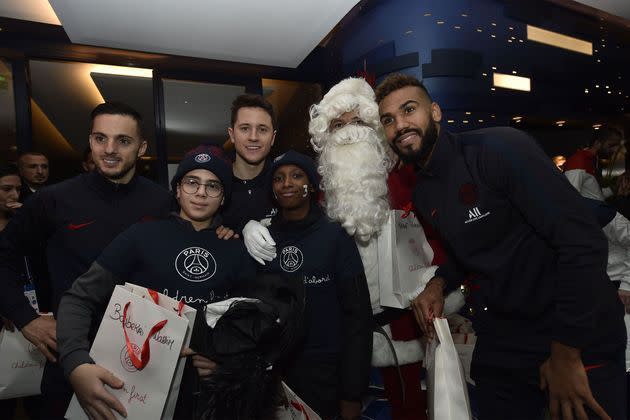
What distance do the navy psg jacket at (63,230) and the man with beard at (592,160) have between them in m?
3.52

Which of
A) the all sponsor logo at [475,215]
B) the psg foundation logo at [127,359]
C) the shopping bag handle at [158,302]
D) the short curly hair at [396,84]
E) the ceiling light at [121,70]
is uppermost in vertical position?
the ceiling light at [121,70]

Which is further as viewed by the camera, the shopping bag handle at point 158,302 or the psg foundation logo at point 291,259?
the psg foundation logo at point 291,259

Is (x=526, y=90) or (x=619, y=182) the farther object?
(x=526, y=90)

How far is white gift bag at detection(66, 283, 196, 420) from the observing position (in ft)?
4.51

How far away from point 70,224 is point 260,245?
93cm

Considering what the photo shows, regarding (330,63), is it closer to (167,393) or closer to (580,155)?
(580,155)

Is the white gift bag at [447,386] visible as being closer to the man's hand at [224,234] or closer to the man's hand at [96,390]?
the man's hand at [224,234]

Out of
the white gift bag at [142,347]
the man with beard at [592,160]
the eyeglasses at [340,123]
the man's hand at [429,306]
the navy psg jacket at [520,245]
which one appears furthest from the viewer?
the man with beard at [592,160]

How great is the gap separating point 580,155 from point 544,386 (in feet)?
9.34

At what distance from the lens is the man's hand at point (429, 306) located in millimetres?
1731

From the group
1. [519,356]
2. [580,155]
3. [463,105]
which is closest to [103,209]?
[519,356]

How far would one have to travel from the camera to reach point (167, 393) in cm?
138

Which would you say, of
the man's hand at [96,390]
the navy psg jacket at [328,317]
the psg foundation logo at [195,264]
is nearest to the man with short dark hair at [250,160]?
the navy psg jacket at [328,317]

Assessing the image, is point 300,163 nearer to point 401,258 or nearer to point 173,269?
point 401,258
